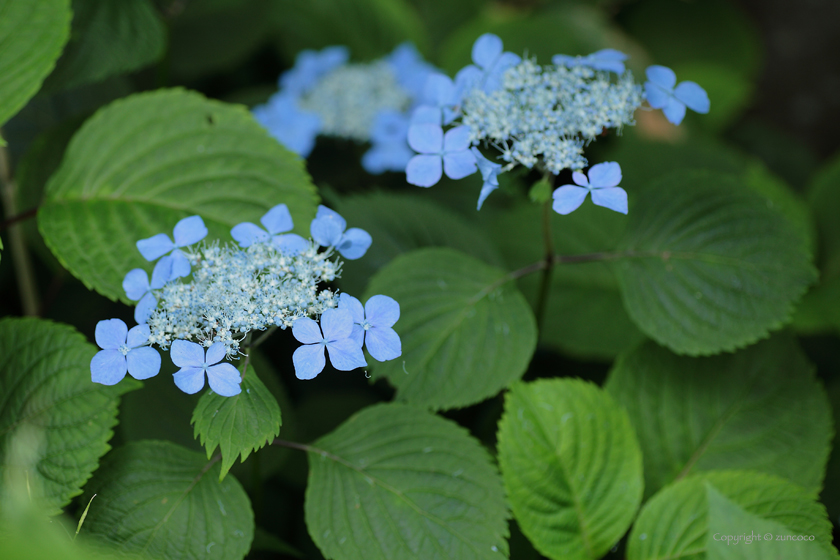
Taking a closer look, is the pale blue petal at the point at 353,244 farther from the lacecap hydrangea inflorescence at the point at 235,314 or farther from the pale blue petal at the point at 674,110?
the pale blue petal at the point at 674,110

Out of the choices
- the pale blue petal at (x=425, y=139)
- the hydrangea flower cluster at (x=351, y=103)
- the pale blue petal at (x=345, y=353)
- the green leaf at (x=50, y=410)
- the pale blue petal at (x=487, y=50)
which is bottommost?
the green leaf at (x=50, y=410)

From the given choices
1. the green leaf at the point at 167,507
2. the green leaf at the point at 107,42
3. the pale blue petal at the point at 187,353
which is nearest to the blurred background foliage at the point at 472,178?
the green leaf at the point at 107,42

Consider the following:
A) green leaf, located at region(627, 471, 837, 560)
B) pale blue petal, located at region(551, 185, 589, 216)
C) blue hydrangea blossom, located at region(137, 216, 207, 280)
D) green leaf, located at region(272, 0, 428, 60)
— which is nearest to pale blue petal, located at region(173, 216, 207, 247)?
blue hydrangea blossom, located at region(137, 216, 207, 280)

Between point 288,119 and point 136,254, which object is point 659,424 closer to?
point 136,254

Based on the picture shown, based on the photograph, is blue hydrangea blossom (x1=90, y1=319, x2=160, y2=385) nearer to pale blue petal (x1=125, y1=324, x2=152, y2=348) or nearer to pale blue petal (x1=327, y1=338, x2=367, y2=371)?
pale blue petal (x1=125, y1=324, x2=152, y2=348)

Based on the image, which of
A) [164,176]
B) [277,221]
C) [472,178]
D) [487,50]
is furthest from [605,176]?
[472,178]

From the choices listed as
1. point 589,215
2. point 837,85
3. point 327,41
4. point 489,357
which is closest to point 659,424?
point 489,357

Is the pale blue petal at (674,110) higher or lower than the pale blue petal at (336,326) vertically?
higher
